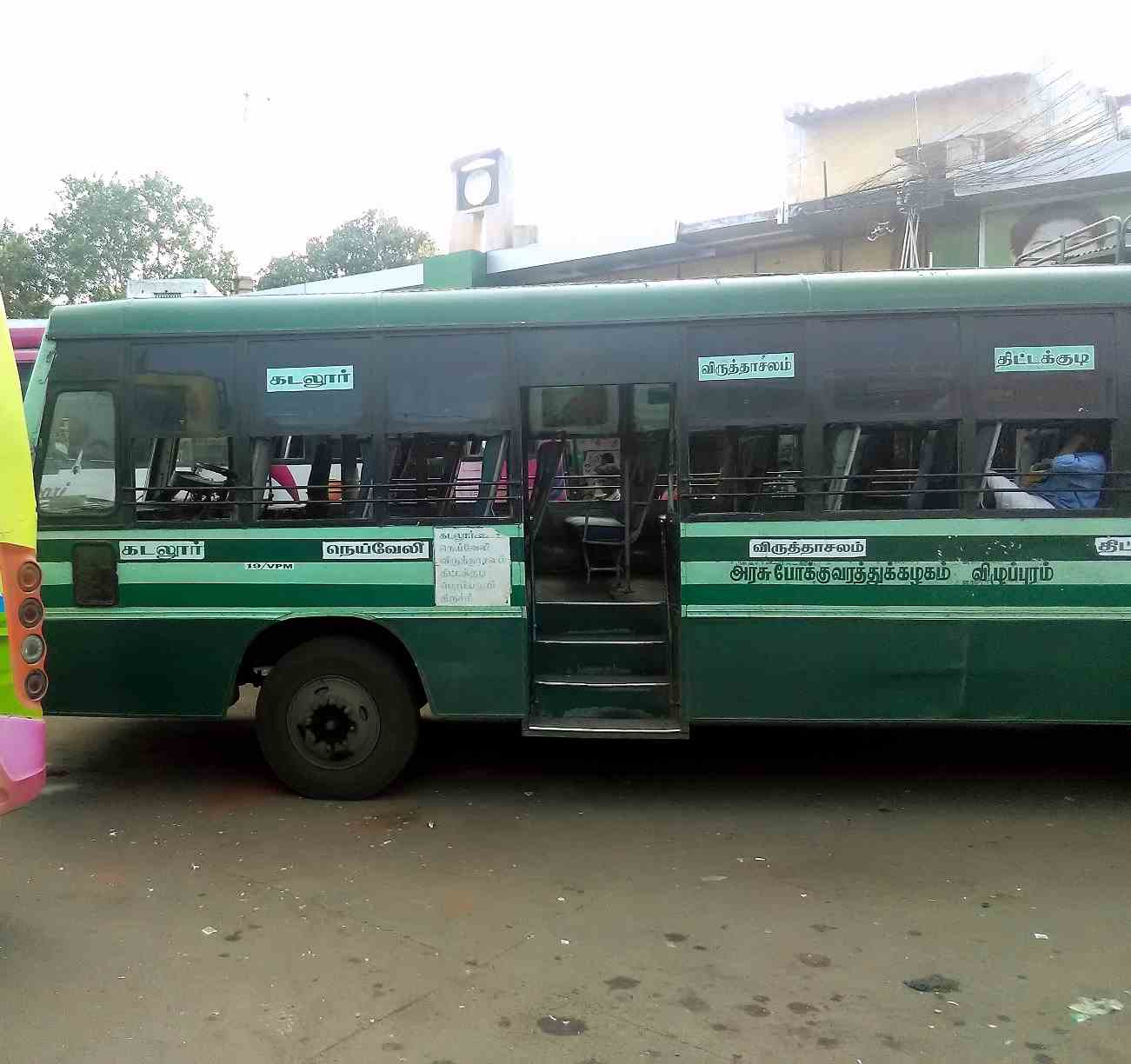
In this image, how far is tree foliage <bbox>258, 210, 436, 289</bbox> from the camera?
3191 cm

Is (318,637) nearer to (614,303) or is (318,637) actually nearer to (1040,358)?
(614,303)

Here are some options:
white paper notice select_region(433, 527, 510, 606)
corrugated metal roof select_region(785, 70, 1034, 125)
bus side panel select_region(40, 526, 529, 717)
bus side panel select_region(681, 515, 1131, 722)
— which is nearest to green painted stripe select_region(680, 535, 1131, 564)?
bus side panel select_region(681, 515, 1131, 722)

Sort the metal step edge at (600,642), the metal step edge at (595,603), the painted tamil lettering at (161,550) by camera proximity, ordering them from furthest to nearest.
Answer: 1. the metal step edge at (595,603)
2. the metal step edge at (600,642)
3. the painted tamil lettering at (161,550)

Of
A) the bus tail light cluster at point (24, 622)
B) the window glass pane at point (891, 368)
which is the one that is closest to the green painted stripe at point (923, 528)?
the window glass pane at point (891, 368)

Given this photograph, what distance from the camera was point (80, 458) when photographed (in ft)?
18.0

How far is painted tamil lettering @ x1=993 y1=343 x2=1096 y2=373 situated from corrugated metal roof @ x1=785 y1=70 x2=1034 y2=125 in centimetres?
1408

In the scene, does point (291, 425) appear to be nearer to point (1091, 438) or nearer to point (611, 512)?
point (611, 512)

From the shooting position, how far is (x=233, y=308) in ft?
17.8

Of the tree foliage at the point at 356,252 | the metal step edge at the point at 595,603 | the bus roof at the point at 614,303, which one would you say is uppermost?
the tree foliage at the point at 356,252

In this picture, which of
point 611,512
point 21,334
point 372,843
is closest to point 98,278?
point 21,334

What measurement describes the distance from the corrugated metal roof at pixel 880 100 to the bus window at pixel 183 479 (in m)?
16.0

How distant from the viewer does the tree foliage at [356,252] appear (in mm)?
31906

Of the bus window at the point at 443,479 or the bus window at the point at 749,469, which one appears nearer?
the bus window at the point at 749,469

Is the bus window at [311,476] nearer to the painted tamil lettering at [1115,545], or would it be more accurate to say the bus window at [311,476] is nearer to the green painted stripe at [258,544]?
the green painted stripe at [258,544]
